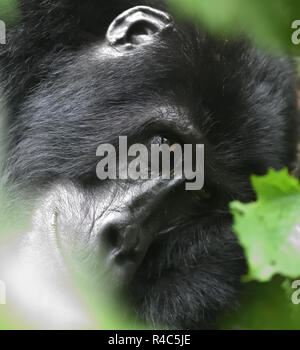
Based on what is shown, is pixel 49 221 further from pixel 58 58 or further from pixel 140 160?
pixel 58 58

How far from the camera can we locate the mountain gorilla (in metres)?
1.83

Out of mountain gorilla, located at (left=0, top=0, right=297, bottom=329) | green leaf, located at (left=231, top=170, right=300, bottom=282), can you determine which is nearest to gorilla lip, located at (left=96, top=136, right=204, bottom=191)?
mountain gorilla, located at (left=0, top=0, right=297, bottom=329)

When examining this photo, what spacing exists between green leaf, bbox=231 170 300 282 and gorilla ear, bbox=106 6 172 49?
1.16 meters

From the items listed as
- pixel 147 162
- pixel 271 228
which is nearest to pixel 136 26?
pixel 147 162

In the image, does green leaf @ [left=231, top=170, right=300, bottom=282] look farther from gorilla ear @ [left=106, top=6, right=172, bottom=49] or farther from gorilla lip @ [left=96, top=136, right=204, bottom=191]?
gorilla ear @ [left=106, top=6, right=172, bottom=49]

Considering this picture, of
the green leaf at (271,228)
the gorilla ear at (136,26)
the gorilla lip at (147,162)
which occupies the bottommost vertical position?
the green leaf at (271,228)

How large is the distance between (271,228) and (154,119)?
3.33 feet

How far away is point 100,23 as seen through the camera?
2.00m

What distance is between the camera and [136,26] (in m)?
1.95

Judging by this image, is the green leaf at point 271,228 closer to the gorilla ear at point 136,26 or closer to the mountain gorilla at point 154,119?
the mountain gorilla at point 154,119

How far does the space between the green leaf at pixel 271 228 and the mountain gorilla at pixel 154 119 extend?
86 centimetres

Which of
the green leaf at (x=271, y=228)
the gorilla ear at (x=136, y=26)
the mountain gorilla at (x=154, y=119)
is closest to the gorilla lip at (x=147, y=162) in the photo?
the mountain gorilla at (x=154, y=119)

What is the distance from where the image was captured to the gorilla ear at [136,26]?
6.35 feet
